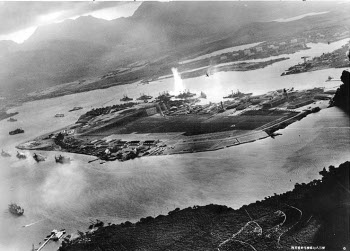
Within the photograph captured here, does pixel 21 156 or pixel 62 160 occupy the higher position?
pixel 62 160

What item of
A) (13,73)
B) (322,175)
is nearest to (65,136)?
(322,175)

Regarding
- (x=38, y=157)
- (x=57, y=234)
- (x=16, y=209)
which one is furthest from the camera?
(x=38, y=157)

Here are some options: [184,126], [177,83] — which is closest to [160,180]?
[184,126]

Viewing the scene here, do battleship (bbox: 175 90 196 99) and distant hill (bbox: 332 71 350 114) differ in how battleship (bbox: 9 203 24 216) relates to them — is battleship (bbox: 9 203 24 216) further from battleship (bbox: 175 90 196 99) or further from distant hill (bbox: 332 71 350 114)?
battleship (bbox: 175 90 196 99)

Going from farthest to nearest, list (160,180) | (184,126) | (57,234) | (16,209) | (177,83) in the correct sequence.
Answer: (177,83) < (184,126) < (160,180) < (16,209) < (57,234)

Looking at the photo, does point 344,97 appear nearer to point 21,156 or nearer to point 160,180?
point 160,180

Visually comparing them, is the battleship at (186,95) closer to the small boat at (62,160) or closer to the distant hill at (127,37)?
the small boat at (62,160)

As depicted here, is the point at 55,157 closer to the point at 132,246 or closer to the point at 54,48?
the point at 132,246
